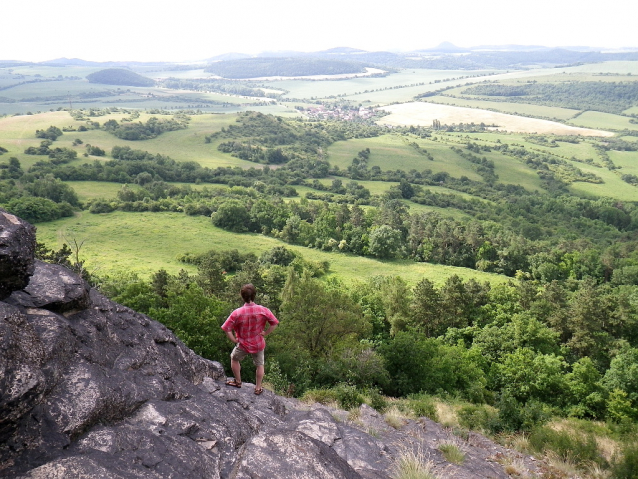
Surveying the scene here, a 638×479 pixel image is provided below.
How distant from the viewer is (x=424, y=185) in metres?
184

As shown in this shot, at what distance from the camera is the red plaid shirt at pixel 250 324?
42.8ft

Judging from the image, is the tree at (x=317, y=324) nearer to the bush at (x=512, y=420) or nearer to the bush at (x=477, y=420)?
the bush at (x=477, y=420)

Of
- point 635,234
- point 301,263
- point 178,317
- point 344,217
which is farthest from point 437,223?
point 178,317

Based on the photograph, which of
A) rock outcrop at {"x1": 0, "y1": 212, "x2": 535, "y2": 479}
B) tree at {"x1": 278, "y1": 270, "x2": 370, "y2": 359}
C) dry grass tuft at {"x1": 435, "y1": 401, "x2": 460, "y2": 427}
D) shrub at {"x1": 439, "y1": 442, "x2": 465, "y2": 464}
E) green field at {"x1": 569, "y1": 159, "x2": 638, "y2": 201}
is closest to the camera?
rock outcrop at {"x1": 0, "y1": 212, "x2": 535, "y2": 479}

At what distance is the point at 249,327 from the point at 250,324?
112 millimetres

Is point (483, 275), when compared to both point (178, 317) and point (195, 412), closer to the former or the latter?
point (178, 317)

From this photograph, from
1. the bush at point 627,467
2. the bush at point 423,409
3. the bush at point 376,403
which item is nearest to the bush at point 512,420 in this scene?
the bush at point 423,409

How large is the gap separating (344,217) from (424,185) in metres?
80.7

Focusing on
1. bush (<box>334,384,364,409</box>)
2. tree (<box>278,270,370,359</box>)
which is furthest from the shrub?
tree (<box>278,270,370,359</box>)

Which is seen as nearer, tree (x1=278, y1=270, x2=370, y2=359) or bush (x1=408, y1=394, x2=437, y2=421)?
bush (x1=408, y1=394, x2=437, y2=421)

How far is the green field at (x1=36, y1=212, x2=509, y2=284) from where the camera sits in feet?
278

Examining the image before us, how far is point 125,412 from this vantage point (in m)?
9.60

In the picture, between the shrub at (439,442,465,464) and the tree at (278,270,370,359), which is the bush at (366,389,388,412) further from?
the tree at (278,270,370,359)

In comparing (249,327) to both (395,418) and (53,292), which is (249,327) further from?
(395,418)
